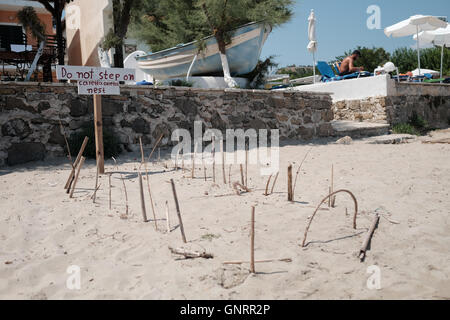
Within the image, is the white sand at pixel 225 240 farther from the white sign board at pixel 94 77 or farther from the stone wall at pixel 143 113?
the white sign board at pixel 94 77

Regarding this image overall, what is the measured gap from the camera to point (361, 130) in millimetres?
8648

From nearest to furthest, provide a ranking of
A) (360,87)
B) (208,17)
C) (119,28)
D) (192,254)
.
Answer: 1. (192,254)
2. (208,17)
3. (119,28)
4. (360,87)

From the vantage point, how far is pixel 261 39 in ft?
30.4

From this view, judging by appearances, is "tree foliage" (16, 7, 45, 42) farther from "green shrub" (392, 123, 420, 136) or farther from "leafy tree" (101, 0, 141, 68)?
"green shrub" (392, 123, 420, 136)

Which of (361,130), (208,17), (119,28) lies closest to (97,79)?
(208,17)

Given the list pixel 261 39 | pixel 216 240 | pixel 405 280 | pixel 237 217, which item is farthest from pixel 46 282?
pixel 261 39

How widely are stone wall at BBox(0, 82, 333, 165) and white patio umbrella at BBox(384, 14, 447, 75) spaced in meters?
6.00

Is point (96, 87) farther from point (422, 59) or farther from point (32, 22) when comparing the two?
point (422, 59)

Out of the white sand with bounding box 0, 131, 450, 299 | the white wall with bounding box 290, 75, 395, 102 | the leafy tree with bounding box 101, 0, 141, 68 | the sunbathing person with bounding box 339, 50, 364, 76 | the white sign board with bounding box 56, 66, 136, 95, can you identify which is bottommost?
the white sand with bounding box 0, 131, 450, 299

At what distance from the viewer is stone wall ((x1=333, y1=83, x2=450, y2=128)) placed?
9.48m

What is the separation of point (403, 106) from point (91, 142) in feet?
26.7

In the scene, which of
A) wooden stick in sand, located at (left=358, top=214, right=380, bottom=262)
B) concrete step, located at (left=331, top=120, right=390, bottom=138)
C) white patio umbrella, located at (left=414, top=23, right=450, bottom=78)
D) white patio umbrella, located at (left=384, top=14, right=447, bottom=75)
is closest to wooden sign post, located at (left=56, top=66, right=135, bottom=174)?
wooden stick in sand, located at (left=358, top=214, right=380, bottom=262)

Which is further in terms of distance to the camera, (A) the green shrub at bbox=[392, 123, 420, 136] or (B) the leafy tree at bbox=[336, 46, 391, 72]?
(B) the leafy tree at bbox=[336, 46, 391, 72]

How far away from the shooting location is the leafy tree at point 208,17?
828cm
